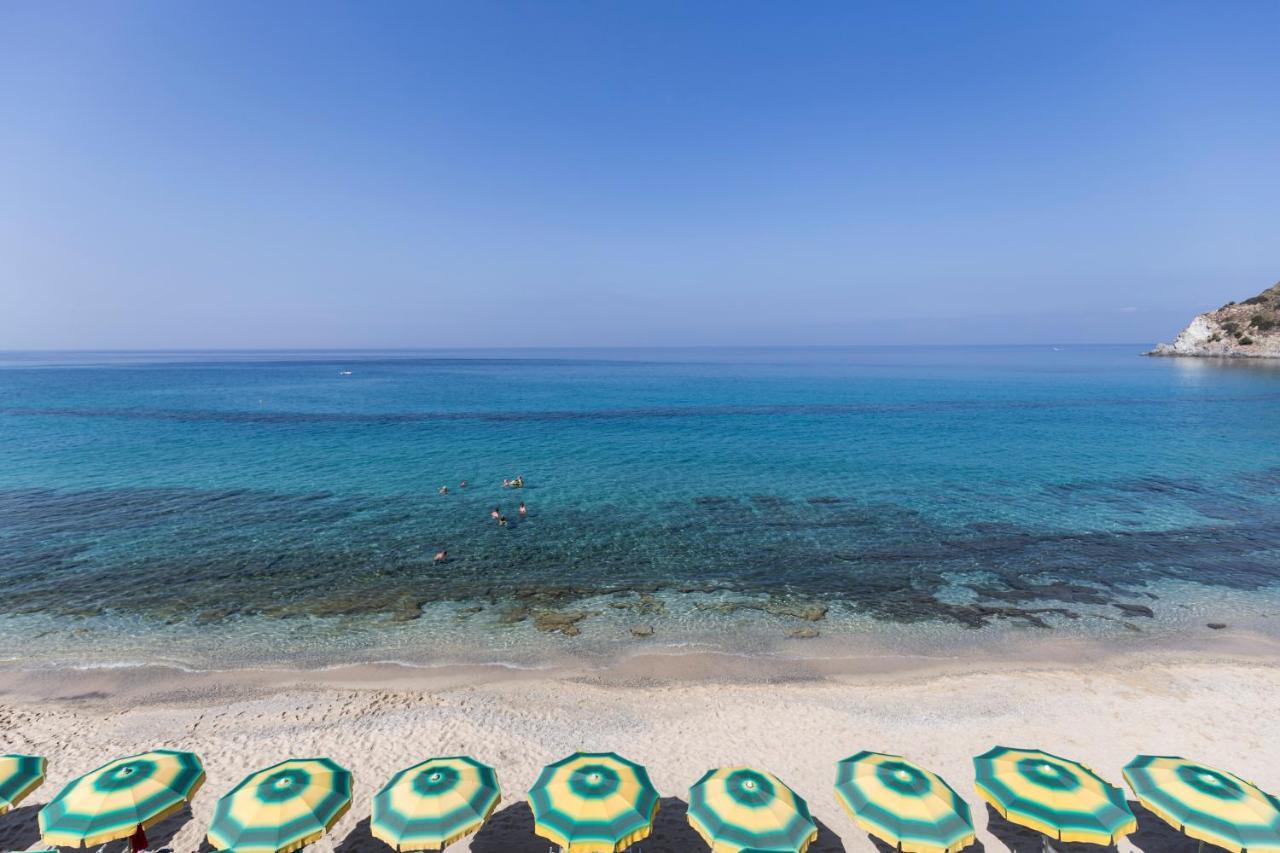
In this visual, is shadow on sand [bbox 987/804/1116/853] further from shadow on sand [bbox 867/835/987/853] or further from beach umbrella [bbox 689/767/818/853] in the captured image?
beach umbrella [bbox 689/767/818/853]

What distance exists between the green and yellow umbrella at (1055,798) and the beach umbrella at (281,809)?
36.3ft

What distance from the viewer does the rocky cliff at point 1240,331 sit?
142375 millimetres

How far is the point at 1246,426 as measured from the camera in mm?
57688

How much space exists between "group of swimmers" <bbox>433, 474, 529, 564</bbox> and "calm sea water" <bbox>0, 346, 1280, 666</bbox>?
18.5 inches

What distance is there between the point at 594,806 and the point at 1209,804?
32.8 feet

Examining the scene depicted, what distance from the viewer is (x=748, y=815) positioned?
9.45 metres

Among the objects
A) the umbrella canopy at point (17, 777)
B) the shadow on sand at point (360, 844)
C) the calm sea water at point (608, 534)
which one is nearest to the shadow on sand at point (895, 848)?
the calm sea water at point (608, 534)

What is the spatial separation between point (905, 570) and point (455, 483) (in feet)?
89.5

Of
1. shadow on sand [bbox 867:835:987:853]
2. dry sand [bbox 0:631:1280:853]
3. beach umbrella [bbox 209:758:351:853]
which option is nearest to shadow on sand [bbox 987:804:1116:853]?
dry sand [bbox 0:631:1280:853]

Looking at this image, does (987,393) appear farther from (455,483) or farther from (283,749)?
(283,749)

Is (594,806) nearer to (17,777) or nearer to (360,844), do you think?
(360,844)

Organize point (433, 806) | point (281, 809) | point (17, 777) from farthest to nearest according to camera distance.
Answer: point (17, 777) → point (433, 806) → point (281, 809)

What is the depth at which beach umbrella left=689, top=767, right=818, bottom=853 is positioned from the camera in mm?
9133

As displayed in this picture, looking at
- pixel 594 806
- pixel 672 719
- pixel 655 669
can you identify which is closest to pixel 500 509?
pixel 655 669
